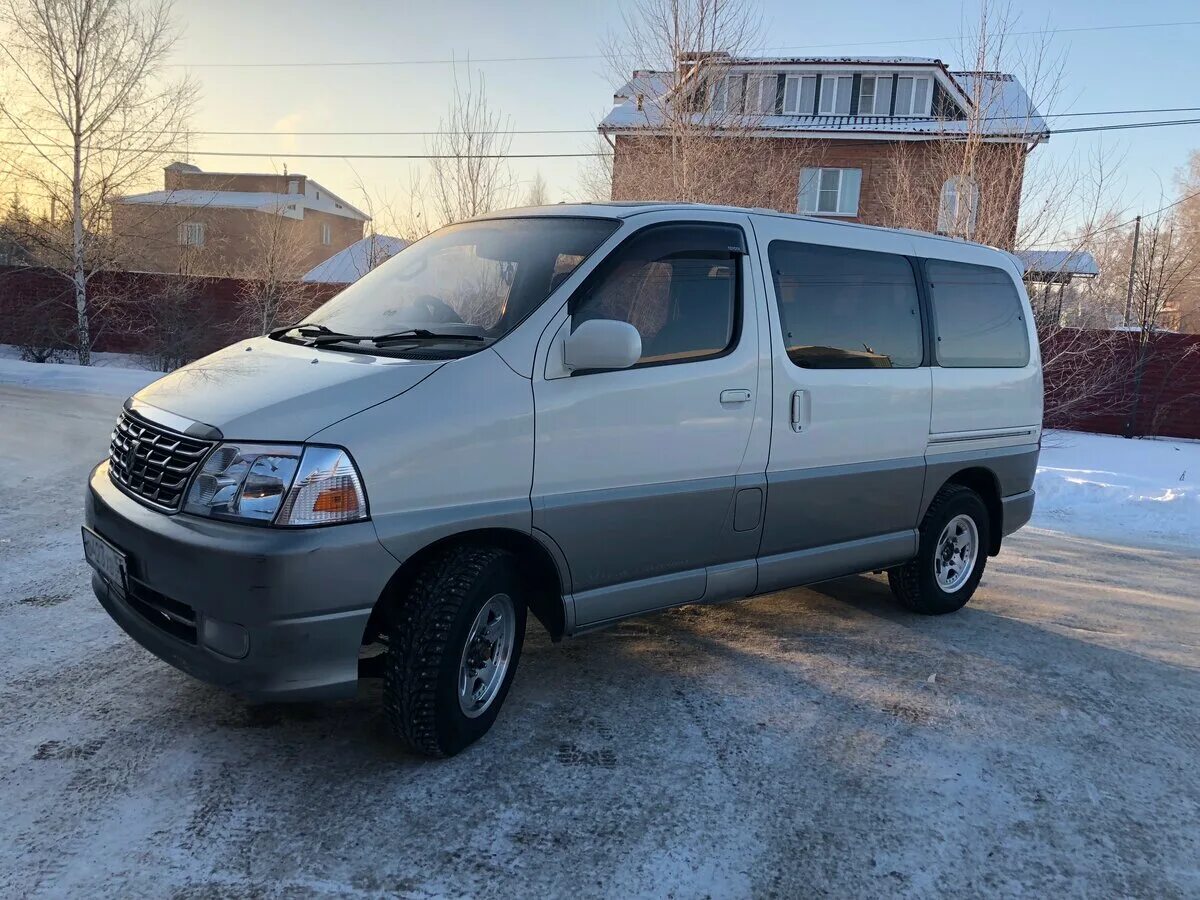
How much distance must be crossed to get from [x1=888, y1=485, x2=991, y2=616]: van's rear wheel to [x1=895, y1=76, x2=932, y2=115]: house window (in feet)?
89.7

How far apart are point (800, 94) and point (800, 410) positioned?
28819mm

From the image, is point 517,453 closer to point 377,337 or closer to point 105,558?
point 377,337

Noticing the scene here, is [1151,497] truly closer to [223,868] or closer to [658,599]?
[658,599]

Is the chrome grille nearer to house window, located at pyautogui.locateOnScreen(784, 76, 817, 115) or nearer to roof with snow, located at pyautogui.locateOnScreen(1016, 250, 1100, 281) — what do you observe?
roof with snow, located at pyautogui.locateOnScreen(1016, 250, 1100, 281)

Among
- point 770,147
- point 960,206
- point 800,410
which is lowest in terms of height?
point 800,410

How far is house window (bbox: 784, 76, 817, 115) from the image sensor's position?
30.0m

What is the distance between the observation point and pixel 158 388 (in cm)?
377

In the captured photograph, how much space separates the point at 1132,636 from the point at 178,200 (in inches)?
960

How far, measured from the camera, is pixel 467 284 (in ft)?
13.4

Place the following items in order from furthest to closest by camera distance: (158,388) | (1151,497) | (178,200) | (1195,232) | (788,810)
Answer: (1195,232) → (178,200) → (1151,497) → (158,388) → (788,810)

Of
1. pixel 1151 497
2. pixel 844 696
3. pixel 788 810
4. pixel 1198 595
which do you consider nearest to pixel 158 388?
pixel 788 810

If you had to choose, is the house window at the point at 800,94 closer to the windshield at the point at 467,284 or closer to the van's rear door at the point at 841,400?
the van's rear door at the point at 841,400

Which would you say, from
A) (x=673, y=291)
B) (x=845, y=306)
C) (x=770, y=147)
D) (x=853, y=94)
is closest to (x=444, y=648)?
(x=673, y=291)

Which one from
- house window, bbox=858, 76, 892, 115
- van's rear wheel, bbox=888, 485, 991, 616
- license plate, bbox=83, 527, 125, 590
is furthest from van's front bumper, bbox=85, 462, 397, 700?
house window, bbox=858, 76, 892, 115
